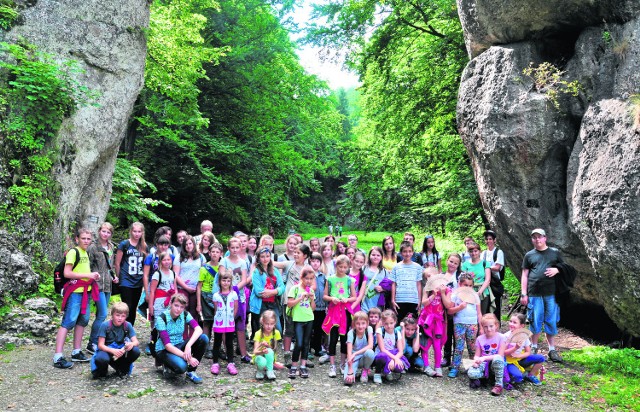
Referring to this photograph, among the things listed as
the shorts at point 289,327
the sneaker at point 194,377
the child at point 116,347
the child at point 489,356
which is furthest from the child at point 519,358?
the child at point 116,347

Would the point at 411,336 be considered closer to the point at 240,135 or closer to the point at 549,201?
the point at 549,201

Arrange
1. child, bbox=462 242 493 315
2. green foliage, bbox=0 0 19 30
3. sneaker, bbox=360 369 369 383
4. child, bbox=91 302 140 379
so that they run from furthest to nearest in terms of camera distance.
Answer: green foliage, bbox=0 0 19 30
child, bbox=462 242 493 315
sneaker, bbox=360 369 369 383
child, bbox=91 302 140 379

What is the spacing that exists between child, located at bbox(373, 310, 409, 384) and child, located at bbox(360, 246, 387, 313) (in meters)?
0.76

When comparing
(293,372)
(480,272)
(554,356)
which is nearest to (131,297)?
(293,372)

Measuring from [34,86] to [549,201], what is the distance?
9976 millimetres

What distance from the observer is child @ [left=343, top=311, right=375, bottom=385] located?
652 centimetres

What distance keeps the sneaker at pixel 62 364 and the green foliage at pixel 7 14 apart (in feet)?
24.1

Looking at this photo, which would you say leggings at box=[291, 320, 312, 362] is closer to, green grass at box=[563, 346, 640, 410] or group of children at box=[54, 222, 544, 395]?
group of children at box=[54, 222, 544, 395]

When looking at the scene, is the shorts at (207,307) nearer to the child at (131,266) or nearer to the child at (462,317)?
the child at (131,266)

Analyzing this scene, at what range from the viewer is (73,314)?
6.70 metres

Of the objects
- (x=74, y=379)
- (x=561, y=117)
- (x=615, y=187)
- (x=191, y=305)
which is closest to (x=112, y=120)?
(x=191, y=305)

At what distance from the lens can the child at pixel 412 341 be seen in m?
6.87

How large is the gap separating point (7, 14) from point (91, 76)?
192 centimetres

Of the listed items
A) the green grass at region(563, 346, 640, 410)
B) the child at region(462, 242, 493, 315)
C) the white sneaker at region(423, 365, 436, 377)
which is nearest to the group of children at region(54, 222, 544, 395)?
the white sneaker at region(423, 365, 436, 377)
